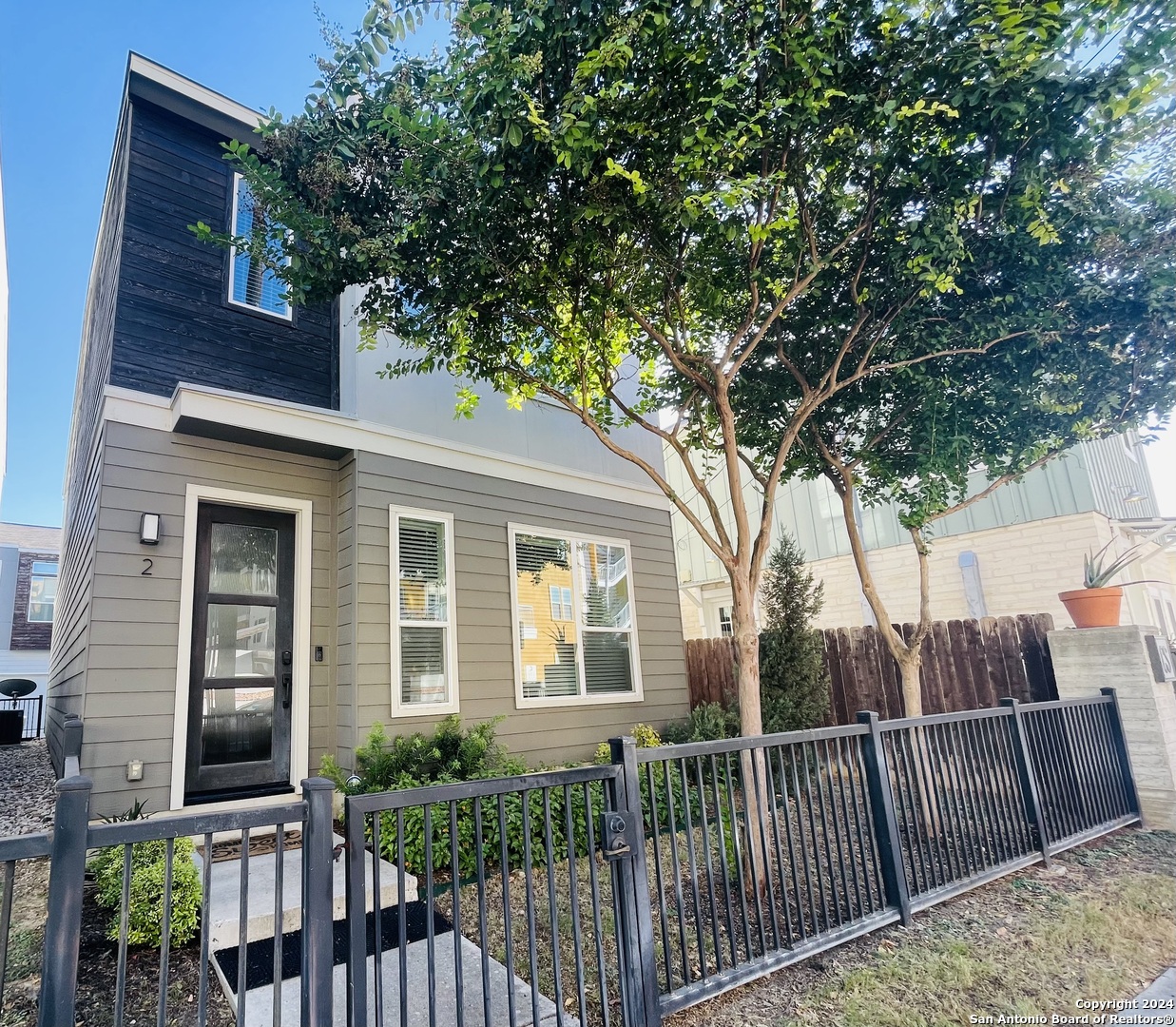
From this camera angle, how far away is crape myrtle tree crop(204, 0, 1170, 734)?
11.4 feet

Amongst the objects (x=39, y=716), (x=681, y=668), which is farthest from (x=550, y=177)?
(x=39, y=716)

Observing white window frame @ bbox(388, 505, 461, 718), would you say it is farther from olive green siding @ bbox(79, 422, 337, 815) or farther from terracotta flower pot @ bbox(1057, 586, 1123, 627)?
terracotta flower pot @ bbox(1057, 586, 1123, 627)

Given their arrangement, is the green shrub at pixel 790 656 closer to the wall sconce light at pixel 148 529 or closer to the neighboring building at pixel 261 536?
the neighboring building at pixel 261 536

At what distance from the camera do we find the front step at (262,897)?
3217 mm

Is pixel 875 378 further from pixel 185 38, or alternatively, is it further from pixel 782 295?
pixel 185 38

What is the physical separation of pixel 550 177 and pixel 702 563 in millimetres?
13956

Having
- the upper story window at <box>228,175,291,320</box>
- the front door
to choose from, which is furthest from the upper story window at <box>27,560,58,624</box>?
the front door

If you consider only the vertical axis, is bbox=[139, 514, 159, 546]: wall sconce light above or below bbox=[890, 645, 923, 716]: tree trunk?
above

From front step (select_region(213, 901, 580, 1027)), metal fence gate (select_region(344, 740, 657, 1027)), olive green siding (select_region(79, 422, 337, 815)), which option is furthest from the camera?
olive green siding (select_region(79, 422, 337, 815))

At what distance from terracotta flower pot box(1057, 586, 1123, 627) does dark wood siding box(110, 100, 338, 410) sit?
6.71 metres

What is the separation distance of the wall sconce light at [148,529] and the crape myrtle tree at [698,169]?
6.27 feet

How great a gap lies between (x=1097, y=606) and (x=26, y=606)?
76.1ft

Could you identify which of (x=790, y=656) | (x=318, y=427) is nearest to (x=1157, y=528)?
(x=790, y=656)

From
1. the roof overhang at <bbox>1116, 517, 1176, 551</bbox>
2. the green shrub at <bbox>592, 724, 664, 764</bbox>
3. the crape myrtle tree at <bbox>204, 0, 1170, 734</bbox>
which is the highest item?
the crape myrtle tree at <bbox>204, 0, 1170, 734</bbox>
